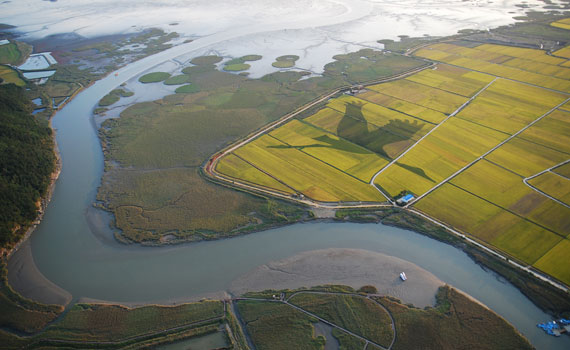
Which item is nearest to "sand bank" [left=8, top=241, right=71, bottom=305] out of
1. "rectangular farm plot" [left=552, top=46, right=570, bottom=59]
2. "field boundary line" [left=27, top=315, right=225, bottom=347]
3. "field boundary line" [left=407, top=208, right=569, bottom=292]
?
"field boundary line" [left=27, top=315, right=225, bottom=347]

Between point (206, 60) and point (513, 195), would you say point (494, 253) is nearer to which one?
point (513, 195)

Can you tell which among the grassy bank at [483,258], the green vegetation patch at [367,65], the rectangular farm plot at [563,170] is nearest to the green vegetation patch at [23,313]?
the grassy bank at [483,258]

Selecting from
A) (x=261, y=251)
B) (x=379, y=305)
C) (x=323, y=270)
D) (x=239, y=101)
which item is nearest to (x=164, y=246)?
(x=261, y=251)

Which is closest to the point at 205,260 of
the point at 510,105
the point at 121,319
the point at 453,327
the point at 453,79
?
the point at 121,319

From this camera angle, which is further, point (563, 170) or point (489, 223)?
point (563, 170)

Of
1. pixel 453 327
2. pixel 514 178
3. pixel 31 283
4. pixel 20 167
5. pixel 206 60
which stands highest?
pixel 206 60

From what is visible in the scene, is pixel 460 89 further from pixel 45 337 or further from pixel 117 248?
pixel 45 337
